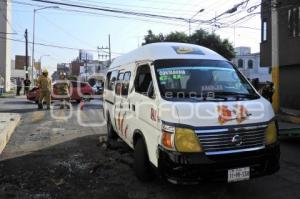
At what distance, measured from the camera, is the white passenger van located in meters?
5.40

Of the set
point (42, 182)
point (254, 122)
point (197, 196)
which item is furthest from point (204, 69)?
point (42, 182)

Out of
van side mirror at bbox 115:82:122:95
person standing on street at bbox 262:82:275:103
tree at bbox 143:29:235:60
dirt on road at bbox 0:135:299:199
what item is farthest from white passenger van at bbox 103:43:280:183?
tree at bbox 143:29:235:60

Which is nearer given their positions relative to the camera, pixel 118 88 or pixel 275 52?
pixel 118 88

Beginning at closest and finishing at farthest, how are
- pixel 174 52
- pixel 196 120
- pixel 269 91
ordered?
pixel 196 120
pixel 174 52
pixel 269 91

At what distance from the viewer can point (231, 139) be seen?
5559 millimetres

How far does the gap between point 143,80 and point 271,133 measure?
235cm

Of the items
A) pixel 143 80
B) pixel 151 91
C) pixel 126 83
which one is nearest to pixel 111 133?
pixel 126 83

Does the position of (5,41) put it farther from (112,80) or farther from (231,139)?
(231,139)

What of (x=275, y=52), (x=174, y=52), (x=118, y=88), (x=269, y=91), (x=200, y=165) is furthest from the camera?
(x=275, y=52)

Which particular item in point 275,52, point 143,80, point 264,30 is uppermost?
point 264,30

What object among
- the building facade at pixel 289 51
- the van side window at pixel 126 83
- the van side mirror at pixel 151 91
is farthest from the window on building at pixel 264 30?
the van side mirror at pixel 151 91

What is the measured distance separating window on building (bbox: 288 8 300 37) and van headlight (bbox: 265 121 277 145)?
17534 millimetres

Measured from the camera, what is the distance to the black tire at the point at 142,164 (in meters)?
6.39

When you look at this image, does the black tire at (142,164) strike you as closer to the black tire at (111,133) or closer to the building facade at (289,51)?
the black tire at (111,133)
